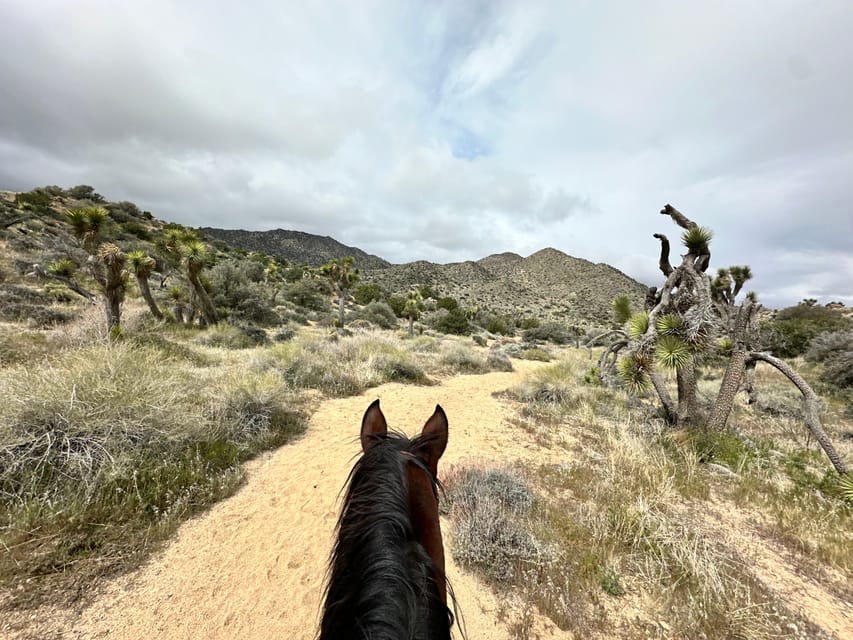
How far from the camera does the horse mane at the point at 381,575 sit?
940 millimetres

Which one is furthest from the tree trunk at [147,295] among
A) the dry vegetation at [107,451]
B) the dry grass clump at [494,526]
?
the dry grass clump at [494,526]

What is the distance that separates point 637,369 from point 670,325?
113 cm

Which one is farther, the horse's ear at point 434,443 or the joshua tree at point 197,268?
the joshua tree at point 197,268

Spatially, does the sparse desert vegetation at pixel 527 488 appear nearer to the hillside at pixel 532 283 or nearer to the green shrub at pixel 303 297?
the green shrub at pixel 303 297

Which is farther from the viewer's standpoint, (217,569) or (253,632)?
(217,569)

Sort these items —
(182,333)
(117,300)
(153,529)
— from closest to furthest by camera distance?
(153,529)
(117,300)
(182,333)

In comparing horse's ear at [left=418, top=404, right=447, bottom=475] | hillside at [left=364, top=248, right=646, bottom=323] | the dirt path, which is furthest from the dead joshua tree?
hillside at [left=364, top=248, right=646, bottom=323]

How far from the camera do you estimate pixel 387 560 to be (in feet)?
3.44

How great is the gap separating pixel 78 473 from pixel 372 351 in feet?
28.9

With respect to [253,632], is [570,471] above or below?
above

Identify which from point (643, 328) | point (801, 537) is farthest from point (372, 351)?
point (801, 537)

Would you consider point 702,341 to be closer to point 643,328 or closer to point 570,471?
point 643,328

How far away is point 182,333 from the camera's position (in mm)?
11648

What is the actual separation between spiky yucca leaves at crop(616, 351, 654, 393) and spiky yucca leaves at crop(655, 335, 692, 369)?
0.28m
